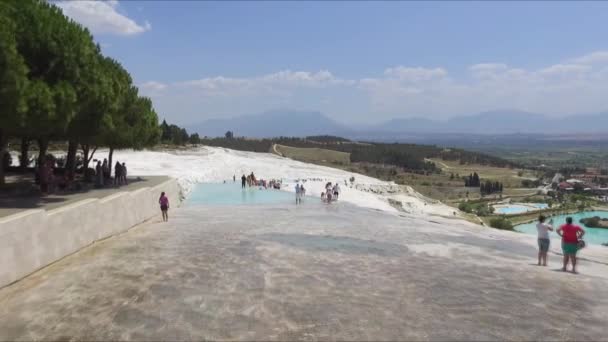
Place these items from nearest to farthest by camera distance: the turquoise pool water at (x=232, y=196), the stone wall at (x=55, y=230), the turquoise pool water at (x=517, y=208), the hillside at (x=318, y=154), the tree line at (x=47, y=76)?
the stone wall at (x=55, y=230) < the tree line at (x=47, y=76) < the turquoise pool water at (x=232, y=196) < the turquoise pool water at (x=517, y=208) < the hillside at (x=318, y=154)

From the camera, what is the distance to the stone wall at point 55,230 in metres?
11.4

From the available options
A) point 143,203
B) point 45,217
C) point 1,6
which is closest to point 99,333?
point 45,217

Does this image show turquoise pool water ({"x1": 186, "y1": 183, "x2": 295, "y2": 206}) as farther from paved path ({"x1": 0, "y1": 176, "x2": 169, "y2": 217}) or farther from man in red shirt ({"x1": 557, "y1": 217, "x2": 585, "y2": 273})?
man in red shirt ({"x1": 557, "y1": 217, "x2": 585, "y2": 273})

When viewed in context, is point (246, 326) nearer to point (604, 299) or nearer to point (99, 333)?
point (99, 333)

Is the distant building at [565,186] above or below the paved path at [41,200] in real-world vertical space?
below

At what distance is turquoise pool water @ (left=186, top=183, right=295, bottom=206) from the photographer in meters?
→ 32.3

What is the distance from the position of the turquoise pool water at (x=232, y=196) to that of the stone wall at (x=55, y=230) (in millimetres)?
11498

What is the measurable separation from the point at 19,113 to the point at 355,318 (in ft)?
37.4

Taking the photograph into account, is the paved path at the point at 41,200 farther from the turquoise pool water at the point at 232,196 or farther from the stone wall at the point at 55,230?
the turquoise pool water at the point at 232,196

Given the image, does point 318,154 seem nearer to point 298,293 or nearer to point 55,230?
point 55,230

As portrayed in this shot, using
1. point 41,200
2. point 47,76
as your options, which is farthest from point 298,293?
point 41,200

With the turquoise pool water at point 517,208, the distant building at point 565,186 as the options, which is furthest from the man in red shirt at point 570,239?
the distant building at point 565,186

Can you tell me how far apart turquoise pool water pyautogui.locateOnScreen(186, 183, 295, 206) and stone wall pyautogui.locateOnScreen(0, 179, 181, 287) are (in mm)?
11498

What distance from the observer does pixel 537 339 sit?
28.3ft
